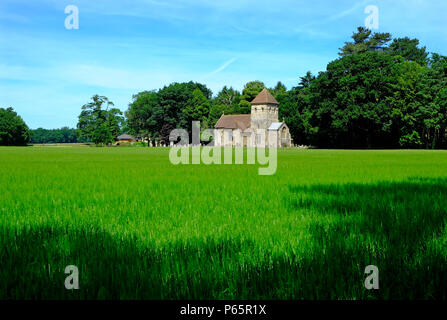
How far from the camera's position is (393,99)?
186ft

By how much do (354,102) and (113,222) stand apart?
6204cm

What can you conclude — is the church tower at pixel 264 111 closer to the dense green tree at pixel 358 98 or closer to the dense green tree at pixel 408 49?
the dense green tree at pixel 358 98

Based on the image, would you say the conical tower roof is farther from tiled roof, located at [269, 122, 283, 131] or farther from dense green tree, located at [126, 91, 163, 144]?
dense green tree, located at [126, 91, 163, 144]

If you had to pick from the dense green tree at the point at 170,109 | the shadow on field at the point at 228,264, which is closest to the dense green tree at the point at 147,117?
the dense green tree at the point at 170,109

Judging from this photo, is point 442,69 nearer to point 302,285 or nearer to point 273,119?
point 273,119

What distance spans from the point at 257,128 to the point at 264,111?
504 centimetres

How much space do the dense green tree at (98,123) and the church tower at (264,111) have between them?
37079 mm

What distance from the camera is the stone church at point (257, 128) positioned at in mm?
85375

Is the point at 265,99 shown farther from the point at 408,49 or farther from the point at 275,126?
the point at 408,49

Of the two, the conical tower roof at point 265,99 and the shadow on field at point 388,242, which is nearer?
the shadow on field at point 388,242
